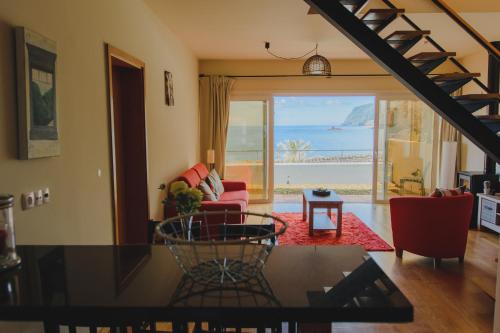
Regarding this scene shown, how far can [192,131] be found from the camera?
651cm

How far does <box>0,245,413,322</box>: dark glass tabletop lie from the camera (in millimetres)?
1027

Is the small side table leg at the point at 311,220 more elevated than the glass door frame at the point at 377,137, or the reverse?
the glass door frame at the point at 377,137

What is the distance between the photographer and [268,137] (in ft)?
23.9

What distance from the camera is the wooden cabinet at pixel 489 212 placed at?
16.1ft

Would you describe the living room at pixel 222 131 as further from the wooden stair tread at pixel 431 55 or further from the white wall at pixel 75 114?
the wooden stair tread at pixel 431 55

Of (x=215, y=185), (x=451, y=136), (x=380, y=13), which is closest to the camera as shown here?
(x=380, y=13)

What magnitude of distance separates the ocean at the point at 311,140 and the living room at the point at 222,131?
141 mm

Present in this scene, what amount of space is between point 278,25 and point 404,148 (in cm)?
402

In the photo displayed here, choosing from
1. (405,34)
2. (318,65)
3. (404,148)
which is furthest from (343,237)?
(404,148)

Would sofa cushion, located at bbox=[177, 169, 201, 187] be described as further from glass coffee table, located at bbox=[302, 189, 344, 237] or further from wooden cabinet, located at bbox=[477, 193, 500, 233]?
wooden cabinet, located at bbox=[477, 193, 500, 233]

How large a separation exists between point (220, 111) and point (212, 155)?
0.90 meters

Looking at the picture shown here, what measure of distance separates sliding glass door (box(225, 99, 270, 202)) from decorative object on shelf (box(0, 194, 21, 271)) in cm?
595

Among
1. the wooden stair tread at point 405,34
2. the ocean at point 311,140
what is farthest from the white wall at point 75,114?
the ocean at point 311,140

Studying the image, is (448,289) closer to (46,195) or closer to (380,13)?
(380,13)
